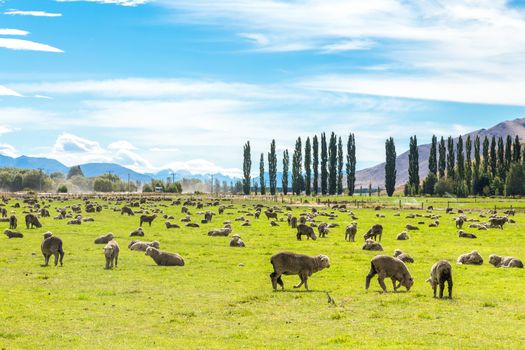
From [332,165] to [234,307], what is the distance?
527 ft

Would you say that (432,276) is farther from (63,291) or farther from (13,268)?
(13,268)

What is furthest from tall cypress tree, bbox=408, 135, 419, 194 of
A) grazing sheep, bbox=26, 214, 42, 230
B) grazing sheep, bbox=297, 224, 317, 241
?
grazing sheep, bbox=26, 214, 42, 230

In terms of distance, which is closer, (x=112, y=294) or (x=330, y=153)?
(x=112, y=294)

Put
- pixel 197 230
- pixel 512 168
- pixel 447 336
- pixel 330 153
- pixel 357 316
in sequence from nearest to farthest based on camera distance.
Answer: pixel 447 336
pixel 357 316
pixel 197 230
pixel 512 168
pixel 330 153

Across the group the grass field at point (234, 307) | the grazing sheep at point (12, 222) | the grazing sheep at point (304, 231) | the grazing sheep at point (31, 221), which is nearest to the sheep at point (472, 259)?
the grass field at point (234, 307)

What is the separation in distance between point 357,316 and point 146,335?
24.1 ft

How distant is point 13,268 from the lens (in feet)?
105

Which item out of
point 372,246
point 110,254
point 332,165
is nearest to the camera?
point 110,254

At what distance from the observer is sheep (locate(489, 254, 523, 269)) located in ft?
114

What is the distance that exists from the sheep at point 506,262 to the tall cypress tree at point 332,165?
14081 cm

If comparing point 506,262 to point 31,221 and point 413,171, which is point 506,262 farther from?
point 413,171

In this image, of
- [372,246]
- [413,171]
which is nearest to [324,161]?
[413,171]

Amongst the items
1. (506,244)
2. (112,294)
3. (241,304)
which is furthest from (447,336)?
(506,244)

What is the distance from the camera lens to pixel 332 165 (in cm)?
18150
